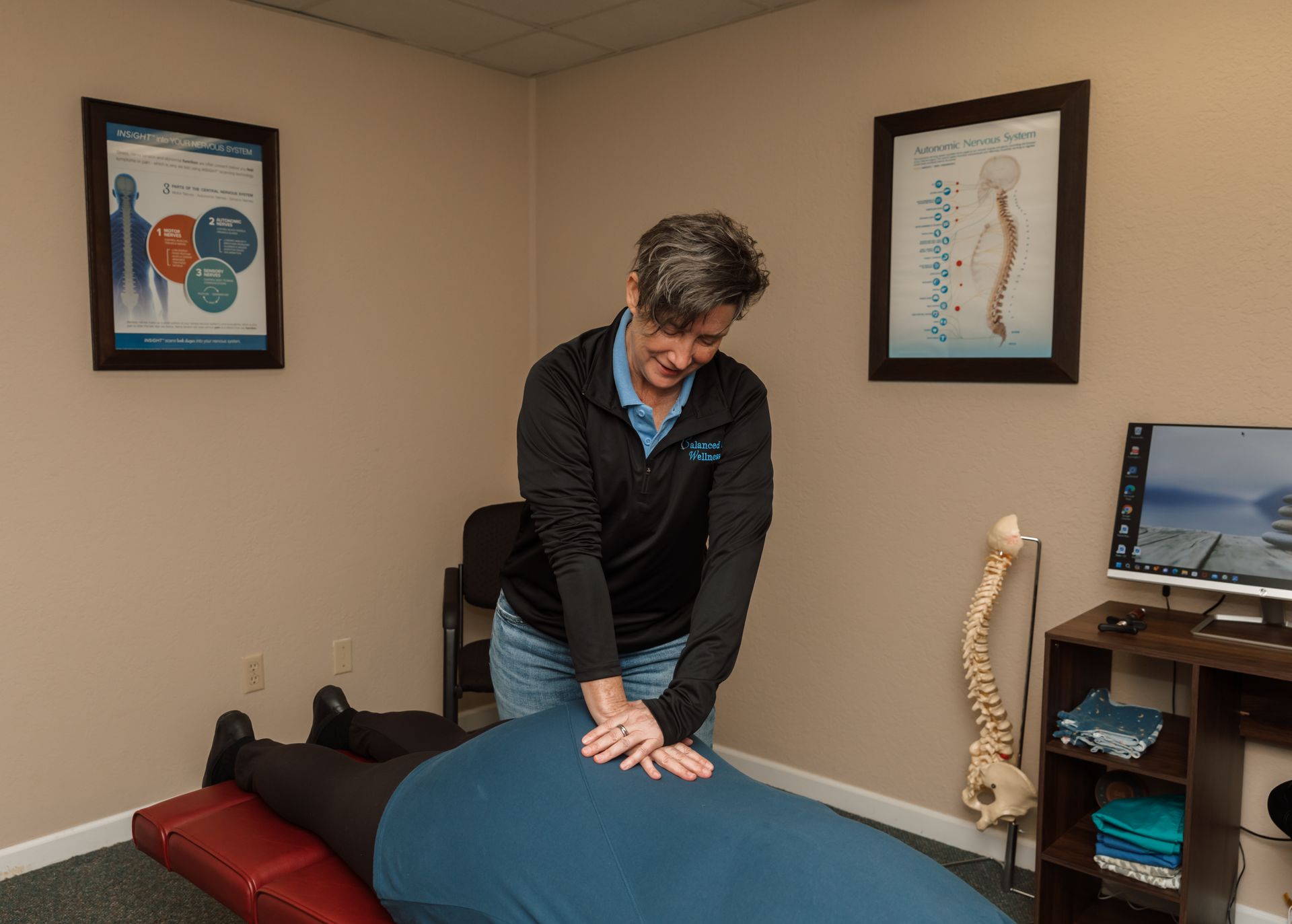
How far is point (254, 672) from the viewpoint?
308cm

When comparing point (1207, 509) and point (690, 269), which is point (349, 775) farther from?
point (1207, 509)

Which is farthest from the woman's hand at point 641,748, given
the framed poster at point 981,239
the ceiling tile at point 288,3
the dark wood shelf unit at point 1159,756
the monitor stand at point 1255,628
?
the ceiling tile at point 288,3

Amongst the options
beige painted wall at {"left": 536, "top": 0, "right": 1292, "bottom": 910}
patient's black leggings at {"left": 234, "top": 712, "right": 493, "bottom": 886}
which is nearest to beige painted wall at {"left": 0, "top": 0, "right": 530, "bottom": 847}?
beige painted wall at {"left": 536, "top": 0, "right": 1292, "bottom": 910}

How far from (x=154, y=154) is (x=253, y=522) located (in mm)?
1040

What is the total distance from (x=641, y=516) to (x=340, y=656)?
185 centimetres

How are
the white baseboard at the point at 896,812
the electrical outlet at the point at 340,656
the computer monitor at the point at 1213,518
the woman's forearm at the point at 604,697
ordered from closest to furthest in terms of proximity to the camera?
the woman's forearm at the point at 604,697
the computer monitor at the point at 1213,518
the white baseboard at the point at 896,812
the electrical outlet at the point at 340,656

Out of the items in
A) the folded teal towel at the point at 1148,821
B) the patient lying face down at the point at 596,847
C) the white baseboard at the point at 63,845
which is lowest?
the white baseboard at the point at 63,845

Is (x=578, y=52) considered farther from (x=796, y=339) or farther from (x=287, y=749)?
(x=287, y=749)

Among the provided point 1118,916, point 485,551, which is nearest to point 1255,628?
point 1118,916

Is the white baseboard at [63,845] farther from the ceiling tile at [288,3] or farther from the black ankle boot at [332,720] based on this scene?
the ceiling tile at [288,3]

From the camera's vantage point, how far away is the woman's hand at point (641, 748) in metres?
1.56

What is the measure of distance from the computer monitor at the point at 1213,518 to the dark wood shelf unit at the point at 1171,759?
4.6 inches

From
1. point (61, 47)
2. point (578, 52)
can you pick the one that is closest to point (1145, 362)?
point (578, 52)

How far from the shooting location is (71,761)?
8.97 ft
